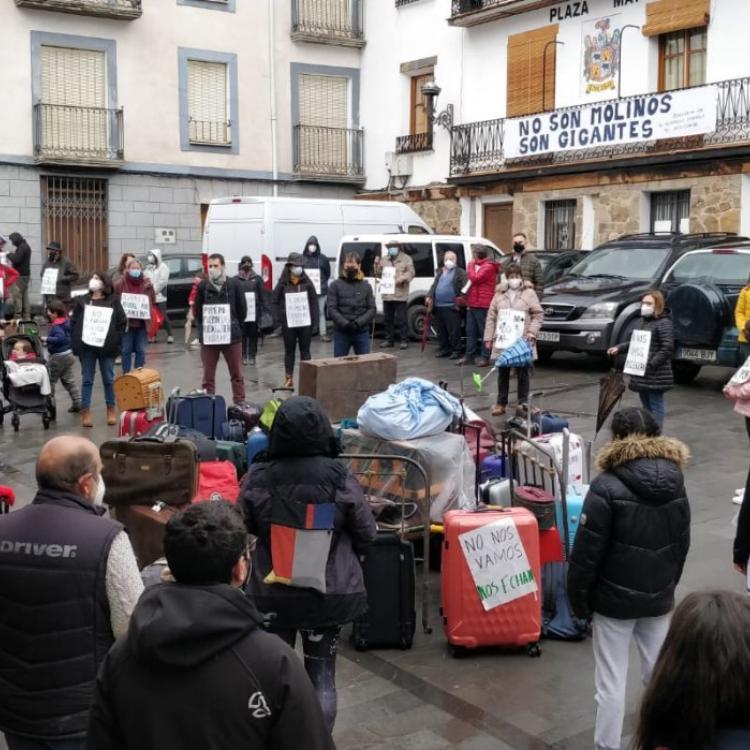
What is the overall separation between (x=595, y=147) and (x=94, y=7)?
11835 millimetres

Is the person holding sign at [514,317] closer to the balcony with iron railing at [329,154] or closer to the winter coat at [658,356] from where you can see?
the winter coat at [658,356]

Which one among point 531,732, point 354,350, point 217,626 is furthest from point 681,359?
point 217,626

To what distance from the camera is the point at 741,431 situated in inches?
462

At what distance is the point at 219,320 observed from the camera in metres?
12.4

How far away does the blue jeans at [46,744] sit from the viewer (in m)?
3.46

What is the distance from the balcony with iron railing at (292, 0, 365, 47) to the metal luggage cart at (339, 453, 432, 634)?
23.4m

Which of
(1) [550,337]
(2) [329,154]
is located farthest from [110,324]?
(2) [329,154]

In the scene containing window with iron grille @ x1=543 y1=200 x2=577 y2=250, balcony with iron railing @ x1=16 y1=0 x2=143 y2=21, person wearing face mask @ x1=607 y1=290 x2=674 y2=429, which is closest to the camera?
person wearing face mask @ x1=607 y1=290 x2=674 y2=429

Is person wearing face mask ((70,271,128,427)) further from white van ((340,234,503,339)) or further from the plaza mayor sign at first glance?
the plaza mayor sign

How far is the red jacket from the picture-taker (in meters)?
16.7

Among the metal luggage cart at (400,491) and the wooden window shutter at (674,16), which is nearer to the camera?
the metal luggage cart at (400,491)

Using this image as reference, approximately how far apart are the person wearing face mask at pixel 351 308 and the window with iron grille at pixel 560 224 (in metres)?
11.2

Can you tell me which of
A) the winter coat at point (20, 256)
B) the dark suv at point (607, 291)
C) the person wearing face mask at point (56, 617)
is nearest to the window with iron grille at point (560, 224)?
the dark suv at point (607, 291)

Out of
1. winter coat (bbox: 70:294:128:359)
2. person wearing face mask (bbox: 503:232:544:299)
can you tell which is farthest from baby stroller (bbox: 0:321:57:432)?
person wearing face mask (bbox: 503:232:544:299)
